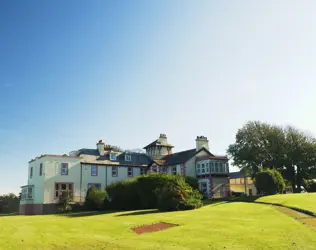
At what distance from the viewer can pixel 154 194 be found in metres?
36.5

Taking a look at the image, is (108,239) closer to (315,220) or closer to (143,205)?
(315,220)

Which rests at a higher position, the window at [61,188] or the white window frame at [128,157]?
the white window frame at [128,157]

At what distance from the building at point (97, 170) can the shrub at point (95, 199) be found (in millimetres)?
5895

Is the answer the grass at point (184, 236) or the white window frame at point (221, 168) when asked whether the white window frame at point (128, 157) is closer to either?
the white window frame at point (221, 168)

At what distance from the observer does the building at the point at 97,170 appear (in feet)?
152

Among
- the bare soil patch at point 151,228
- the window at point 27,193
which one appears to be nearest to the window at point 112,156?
the window at point 27,193

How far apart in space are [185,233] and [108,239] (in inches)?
167

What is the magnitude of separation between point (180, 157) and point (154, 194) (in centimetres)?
1713

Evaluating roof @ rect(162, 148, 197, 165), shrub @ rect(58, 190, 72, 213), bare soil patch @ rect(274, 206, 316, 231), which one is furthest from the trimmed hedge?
roof @ rect(162, 148, 197, 165)

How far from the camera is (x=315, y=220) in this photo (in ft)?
66.8

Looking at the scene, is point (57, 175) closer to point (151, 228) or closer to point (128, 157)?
point (128, 157)

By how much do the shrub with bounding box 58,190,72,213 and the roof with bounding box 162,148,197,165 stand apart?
17.6m

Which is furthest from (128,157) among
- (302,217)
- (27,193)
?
(302,217)

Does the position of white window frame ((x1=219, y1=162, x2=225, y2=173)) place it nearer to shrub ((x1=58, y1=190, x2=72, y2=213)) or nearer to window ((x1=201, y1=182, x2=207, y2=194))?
window ((x1=201, y1=182, x2=207, y2=194))
